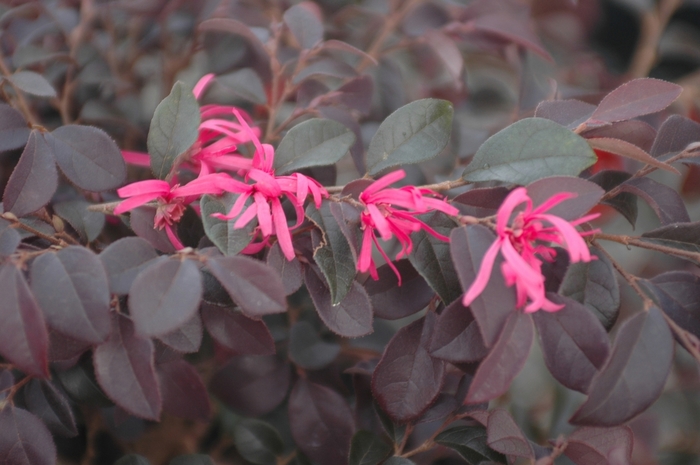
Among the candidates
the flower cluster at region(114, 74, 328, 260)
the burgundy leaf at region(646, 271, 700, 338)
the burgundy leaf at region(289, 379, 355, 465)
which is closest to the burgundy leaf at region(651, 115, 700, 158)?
the burgundy leaf at region(646, 271, 700, 338)

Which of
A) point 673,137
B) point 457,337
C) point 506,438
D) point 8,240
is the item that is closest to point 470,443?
point 506,438

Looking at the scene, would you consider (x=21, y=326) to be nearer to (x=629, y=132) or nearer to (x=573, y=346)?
(x=573, y=346)

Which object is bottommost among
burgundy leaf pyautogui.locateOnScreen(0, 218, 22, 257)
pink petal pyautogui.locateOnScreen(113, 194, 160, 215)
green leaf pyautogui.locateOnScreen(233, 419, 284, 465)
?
green leaf pyautogui.locateOnScreen(233, 419, 284, 465)

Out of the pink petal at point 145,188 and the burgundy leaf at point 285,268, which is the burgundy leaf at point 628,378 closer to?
the burgundy leaf at point 285,268

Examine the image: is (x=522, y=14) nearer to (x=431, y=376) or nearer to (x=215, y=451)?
(x=431, y=376)

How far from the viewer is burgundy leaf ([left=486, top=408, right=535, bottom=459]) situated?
0.51 metres

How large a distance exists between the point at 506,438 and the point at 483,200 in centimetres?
23

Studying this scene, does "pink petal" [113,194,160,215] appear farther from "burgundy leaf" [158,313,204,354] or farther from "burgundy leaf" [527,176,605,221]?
"burgundy leaf" [527,176,605,221]

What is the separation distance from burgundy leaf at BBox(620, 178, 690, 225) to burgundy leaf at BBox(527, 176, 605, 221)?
0.12 metres

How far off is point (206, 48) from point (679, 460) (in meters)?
1.00

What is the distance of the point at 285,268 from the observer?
19.1 inches

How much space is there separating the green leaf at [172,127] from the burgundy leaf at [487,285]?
0.26m

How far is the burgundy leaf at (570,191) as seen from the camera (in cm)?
44

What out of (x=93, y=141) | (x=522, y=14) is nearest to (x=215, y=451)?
(x=93, y=141)
